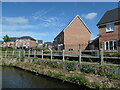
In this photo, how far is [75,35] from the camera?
29.2 m

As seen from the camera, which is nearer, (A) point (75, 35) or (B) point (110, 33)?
(B) point (110, 33)

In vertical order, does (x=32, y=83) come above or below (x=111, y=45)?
below

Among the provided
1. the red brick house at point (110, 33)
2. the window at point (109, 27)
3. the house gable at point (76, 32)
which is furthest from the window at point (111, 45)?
the house gable at point (76, 32)

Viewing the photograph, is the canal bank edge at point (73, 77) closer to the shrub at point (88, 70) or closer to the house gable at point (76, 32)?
the shrub at point (88, 70)

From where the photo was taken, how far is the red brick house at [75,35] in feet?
90.7

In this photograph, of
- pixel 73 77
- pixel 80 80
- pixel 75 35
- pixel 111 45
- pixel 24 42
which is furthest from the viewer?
pixel 24 42

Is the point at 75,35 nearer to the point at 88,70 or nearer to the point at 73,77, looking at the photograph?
the point at 88,70

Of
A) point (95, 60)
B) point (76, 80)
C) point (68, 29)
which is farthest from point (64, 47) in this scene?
point (76, 80)

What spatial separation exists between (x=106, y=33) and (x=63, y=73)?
436 inches

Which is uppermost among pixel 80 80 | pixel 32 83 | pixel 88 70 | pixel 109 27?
pixel 109 27

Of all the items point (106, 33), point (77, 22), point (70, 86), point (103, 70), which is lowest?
point (70, 86)

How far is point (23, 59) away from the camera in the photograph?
17.6 m

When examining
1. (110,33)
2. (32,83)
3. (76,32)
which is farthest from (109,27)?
(32,83)

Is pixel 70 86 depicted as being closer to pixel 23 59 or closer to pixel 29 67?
pixel 29 67
